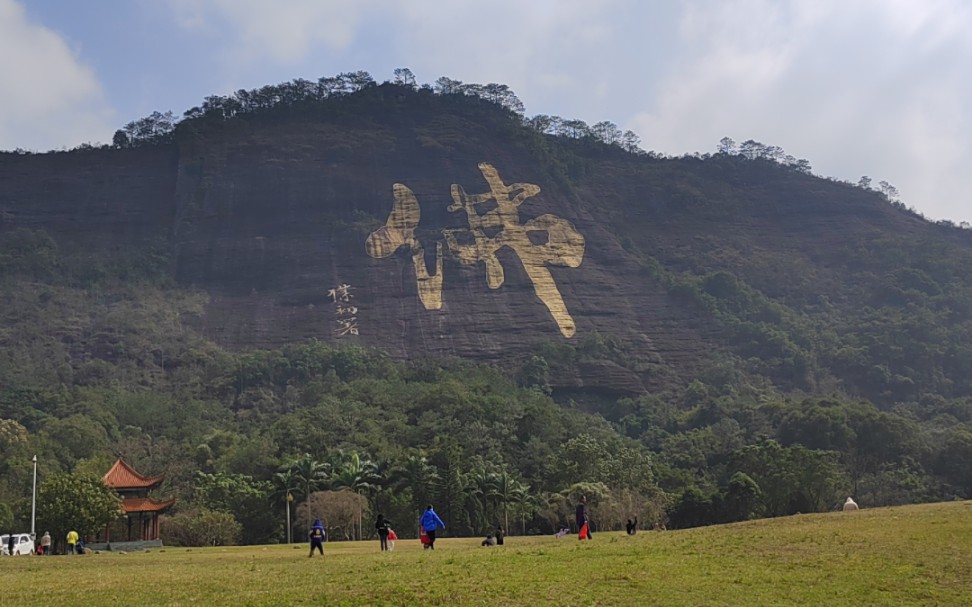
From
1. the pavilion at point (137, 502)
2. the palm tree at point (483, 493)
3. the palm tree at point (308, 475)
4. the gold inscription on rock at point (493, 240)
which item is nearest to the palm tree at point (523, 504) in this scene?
the palm tree at point (483, 493)

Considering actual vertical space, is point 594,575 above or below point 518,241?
below

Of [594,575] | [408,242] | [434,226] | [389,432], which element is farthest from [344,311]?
[594,575]

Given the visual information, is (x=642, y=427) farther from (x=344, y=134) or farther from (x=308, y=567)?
(x=308, y=567)

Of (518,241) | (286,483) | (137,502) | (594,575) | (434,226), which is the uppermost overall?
(434,226)

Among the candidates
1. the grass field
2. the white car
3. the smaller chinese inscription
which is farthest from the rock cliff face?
the grass field

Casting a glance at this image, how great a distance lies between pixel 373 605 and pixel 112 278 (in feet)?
273

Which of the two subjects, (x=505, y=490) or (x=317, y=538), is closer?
(x=317, y=538)

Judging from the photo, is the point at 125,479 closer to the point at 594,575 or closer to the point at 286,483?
the point at 286,483

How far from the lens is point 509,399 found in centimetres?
7062

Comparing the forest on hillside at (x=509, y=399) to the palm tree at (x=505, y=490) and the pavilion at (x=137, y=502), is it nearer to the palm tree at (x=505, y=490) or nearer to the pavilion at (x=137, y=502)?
the palm tree at (x=505, y=490)

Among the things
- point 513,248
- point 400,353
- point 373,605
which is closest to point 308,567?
point 373,605

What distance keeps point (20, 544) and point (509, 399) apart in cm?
4135

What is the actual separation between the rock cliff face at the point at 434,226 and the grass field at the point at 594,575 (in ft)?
201

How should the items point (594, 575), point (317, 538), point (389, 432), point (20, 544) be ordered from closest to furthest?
point (594, 575) → point (317, 538) → point (20, 544) → point (389, 432)
